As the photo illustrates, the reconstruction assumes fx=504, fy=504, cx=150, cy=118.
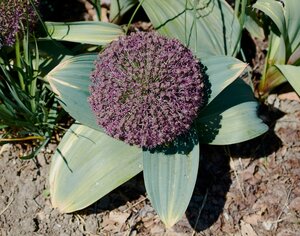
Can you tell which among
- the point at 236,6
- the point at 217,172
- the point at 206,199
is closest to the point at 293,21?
the point at 236,6

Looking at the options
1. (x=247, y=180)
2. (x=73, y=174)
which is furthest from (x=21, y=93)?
(x=247, y=180)

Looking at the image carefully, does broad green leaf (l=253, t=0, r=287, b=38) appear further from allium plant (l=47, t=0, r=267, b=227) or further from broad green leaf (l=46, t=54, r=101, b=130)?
broad green leaf (l=46, t=54, r=101, b=130)

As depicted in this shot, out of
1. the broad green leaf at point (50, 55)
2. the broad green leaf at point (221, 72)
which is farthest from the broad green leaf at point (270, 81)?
the broad green leaf at point (50, 55)

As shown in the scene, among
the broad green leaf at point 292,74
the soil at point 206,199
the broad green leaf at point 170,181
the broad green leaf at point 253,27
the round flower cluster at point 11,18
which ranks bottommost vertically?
the soil at point 206,199

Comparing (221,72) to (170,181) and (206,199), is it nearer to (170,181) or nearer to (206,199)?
(170,181)

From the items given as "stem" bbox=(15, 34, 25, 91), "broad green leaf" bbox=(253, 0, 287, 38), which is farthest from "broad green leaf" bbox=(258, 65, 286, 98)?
"stem" bbox=(15, 34, 25, 91)

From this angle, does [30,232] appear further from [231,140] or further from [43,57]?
[231,140]

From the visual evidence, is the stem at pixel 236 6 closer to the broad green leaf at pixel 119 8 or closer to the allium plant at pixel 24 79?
the broad green leaf at pixel 119 8
